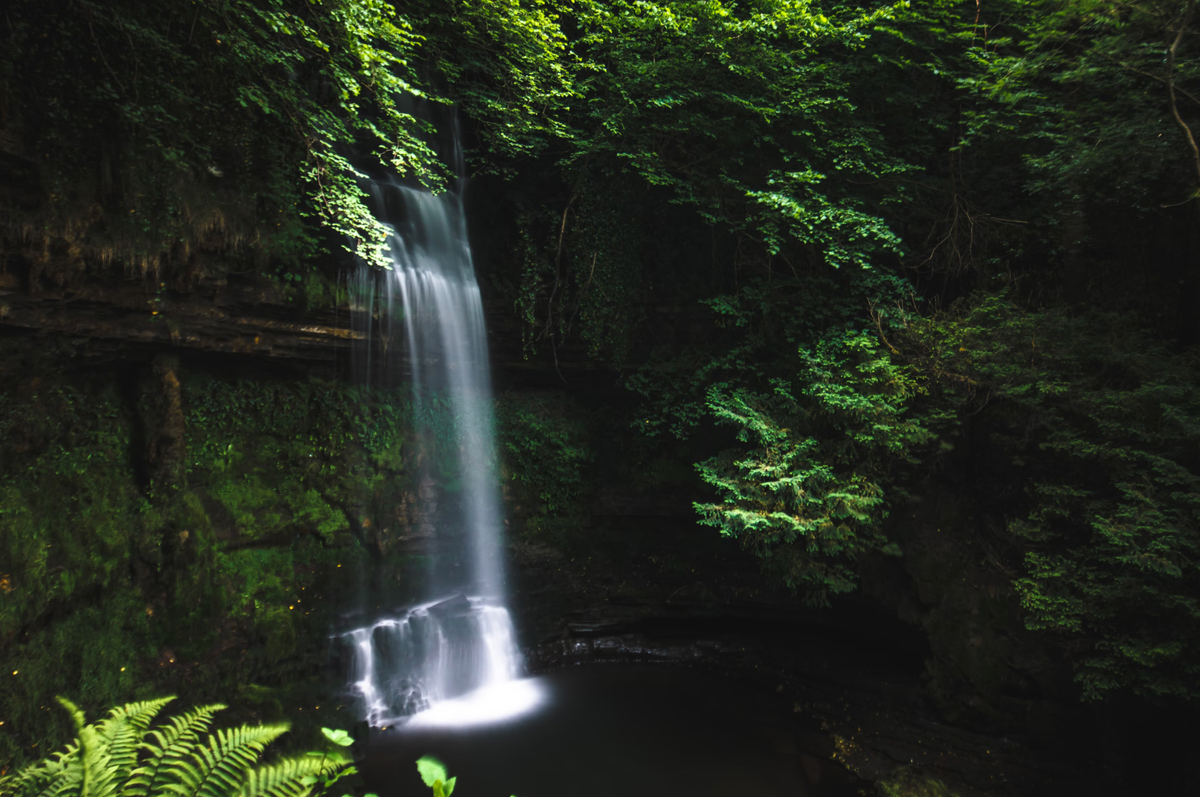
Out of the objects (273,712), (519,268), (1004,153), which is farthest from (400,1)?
(273,712)

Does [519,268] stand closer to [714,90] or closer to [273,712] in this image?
[714,90]

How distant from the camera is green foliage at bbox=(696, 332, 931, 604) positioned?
661cm

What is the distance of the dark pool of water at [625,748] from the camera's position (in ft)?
20.9

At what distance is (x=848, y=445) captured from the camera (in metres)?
6.86

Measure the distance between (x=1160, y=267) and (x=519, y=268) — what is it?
883 cm

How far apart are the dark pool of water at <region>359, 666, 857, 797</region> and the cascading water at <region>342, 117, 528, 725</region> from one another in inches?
28.1

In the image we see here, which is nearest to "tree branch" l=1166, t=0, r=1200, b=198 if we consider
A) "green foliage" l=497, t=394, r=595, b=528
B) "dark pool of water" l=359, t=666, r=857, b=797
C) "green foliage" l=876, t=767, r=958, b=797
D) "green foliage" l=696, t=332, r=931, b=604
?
"green foliage" l=696, t=332, r=931, b=604

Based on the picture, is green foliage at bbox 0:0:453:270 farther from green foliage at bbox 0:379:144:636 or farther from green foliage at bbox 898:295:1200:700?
green foliage at bbox 898:295:1200:700

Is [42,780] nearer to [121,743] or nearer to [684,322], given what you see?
[121,743]

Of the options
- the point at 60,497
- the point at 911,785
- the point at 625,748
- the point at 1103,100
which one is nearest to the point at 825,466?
the point at 911,785

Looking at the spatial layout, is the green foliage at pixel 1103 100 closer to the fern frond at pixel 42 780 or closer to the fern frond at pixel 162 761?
the fern frond at pixel 162 761

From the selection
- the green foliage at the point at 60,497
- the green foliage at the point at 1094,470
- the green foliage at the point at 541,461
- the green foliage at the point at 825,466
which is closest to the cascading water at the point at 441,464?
the green foliage at the point at 541,461

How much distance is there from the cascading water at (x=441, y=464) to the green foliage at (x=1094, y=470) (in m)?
6.82

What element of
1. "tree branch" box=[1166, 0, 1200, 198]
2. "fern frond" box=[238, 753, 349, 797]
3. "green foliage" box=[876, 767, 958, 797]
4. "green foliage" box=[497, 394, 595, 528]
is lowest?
"green foliage" box=[876, 767, 958, 797]
